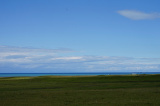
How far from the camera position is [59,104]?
2752 centimetres

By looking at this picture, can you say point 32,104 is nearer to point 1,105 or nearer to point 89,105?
point 1,105

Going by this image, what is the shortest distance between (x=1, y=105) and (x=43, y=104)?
4468 millimetres

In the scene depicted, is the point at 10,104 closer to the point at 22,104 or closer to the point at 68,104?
the point at 22,104

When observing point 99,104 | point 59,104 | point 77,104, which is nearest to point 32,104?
point 59,104

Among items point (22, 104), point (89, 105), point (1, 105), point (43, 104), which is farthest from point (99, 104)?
point (1, 105)

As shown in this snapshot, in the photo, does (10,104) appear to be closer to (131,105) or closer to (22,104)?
(22,104)

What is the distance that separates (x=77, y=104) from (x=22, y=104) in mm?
6054

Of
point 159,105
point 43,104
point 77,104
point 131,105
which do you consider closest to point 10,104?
point 43,104

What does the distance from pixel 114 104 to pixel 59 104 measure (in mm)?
5993

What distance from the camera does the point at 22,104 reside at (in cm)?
2759

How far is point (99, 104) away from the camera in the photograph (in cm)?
2741

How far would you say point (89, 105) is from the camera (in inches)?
1056

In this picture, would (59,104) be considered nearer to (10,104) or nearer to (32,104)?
(32,104)

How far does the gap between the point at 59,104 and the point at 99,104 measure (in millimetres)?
4379
